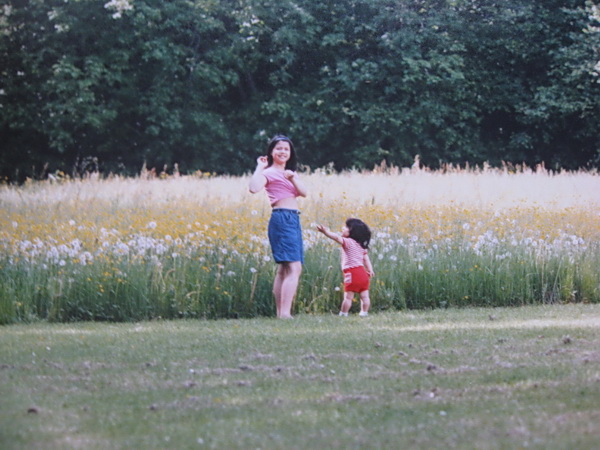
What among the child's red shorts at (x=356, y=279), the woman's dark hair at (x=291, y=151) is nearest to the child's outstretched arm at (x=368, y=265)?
the child's red shorts at (x=356, y=279)

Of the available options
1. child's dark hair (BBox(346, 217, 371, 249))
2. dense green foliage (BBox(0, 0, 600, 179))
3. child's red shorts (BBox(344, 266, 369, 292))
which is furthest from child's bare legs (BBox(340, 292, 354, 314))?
dense green foliage (BBox(0, 0, 600, 179))

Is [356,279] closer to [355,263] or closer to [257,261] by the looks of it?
[355,263]

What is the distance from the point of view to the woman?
8312 millimetres

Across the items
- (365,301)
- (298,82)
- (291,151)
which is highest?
(298,82)

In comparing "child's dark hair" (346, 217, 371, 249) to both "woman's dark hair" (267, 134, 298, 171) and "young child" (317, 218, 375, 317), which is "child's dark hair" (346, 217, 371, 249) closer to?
"young child" (317, 218, 375, 317)

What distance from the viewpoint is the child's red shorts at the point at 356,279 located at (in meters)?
8.62

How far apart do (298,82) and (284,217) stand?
24.0 metres

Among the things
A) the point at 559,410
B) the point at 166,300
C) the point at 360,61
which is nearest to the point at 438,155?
the point at 360,61

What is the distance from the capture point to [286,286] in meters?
8.38

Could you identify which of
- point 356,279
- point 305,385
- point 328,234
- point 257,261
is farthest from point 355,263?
point 305,385

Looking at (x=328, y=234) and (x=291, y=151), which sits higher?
(x=291, y=151)

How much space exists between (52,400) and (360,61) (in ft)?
86.1

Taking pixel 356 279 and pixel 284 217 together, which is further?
pixel 356 279

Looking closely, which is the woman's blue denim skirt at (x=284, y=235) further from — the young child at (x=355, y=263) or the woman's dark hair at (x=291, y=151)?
the woman's dark hair at (x=291, y=151)
